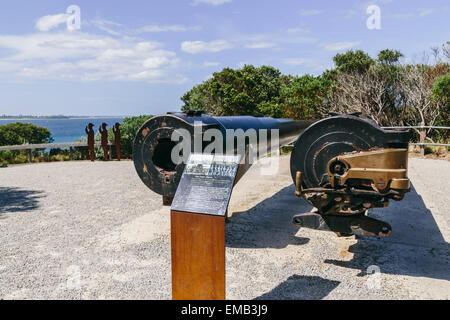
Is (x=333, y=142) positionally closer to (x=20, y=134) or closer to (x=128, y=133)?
(x=128, y=133)

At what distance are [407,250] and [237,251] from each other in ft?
7.08

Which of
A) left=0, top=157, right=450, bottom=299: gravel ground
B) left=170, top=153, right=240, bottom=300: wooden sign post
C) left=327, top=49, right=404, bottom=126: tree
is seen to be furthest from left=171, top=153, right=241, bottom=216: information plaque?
left=327, top=49, right=404, bottom=126: tree

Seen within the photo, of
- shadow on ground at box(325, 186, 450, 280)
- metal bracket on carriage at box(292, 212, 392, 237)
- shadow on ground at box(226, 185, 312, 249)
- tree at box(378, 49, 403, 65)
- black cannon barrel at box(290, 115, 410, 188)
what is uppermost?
tree at box(378, 49, 403, 65)

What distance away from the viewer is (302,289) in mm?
3625

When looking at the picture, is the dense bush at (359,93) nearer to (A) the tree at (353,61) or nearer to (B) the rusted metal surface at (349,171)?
(A) the tree at (353,61)

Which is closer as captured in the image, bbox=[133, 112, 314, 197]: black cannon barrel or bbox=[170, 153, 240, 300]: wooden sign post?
bbox=[170, 153, 240, 300]: wooden sign post

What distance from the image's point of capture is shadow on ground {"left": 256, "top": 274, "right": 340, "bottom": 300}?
11.4 feet

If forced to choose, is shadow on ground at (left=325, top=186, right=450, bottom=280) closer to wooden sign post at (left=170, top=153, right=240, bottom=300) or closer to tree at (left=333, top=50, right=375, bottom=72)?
wooden sign post at (left=170, top=153, right=240, bottom=300)

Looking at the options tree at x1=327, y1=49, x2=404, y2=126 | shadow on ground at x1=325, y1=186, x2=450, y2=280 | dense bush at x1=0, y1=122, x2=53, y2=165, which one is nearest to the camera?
shadow on ground at x1=325, y1=186, x2=450, y2=280

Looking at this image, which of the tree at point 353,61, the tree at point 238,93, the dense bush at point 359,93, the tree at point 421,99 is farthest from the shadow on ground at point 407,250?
the tree at point 353,61

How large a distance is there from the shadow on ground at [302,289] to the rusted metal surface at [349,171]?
632mm

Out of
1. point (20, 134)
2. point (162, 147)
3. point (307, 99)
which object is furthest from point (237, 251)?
point (20, 134)

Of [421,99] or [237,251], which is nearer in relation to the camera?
[237,251]

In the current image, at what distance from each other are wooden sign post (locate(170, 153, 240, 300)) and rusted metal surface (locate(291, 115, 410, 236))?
118cm
